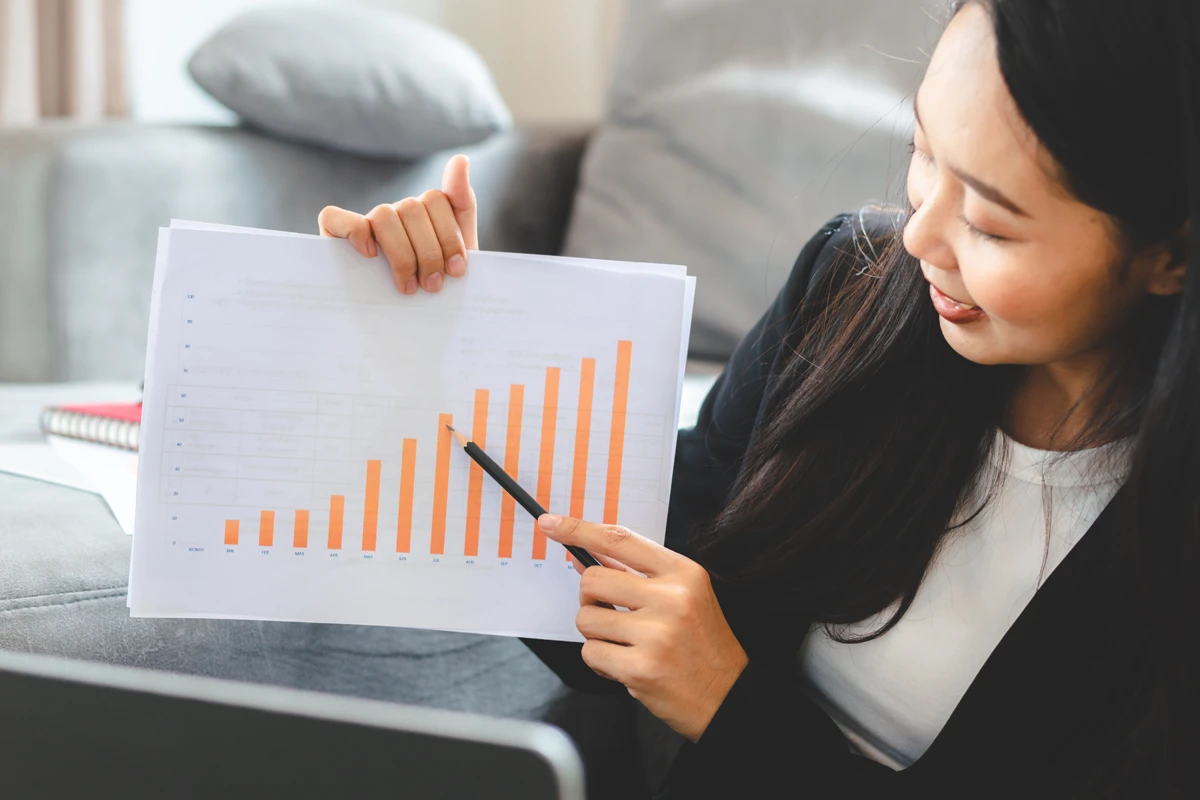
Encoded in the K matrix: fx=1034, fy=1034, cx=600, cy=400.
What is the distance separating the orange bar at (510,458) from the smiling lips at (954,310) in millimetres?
254

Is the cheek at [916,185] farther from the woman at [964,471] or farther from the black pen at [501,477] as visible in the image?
the black pen at [501,477]

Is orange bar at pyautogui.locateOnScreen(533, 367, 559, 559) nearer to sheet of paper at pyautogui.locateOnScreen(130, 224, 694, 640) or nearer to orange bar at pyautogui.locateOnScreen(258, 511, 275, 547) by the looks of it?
sheet of paper at pyautogui.locateOnScreen(130, 224, 694, 640)

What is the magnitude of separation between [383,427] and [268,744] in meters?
0.35

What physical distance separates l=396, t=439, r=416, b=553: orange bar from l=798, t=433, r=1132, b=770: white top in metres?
0.30

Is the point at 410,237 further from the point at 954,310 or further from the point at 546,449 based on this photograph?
the point at 954,310

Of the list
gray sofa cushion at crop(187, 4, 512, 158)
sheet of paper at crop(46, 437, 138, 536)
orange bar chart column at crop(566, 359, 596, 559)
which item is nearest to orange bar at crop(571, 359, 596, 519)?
orange bar chart column at crop(566, 359, 596, 559)

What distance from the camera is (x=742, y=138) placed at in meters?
1.38

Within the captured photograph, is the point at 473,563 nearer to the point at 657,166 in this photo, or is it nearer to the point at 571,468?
the point at 571,468

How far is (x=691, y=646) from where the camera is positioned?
0.60 m

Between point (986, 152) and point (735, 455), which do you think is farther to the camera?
point (735, 455)

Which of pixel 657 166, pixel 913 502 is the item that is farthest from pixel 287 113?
pixel 913 502

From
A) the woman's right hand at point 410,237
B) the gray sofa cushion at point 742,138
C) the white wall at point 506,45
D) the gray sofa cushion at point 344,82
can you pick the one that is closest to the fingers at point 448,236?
the woman's right hand at point 410,237

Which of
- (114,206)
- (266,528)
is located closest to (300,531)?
(266,528)

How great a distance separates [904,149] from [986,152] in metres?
0.76
